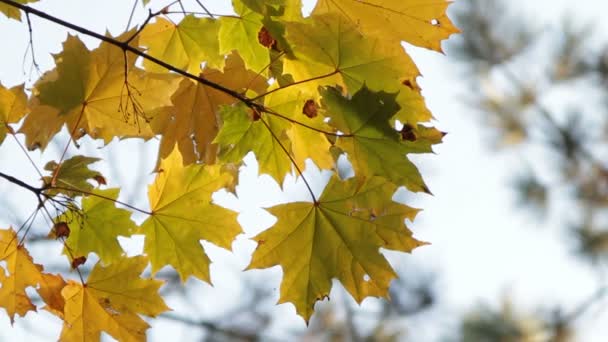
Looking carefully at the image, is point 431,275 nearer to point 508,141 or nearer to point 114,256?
point 508,141

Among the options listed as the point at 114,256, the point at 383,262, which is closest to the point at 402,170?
the point at 383,262

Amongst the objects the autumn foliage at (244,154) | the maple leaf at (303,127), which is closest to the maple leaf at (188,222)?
the autumn foliage at (244,154)

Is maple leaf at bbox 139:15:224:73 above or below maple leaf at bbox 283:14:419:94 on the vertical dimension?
above

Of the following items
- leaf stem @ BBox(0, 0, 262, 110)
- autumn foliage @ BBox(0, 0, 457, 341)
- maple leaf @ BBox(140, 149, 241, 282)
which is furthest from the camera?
maple leaf @ BBox(140, 149, 241, 282)

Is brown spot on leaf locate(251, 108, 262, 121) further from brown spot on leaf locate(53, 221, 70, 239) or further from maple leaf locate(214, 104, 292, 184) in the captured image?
brown spot on leaf locate(53, 221, 70, 239)

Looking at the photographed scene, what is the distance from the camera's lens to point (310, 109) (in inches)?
36.7

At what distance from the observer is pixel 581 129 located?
6.33 meters

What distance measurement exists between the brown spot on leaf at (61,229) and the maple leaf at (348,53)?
0.35 metres

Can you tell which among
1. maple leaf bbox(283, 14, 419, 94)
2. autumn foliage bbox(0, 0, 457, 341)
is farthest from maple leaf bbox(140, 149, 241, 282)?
maple leaf bbox(283, 14, 419, 94)

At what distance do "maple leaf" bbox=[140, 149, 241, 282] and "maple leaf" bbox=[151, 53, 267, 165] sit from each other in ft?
0.30

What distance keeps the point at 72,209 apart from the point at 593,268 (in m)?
5.96

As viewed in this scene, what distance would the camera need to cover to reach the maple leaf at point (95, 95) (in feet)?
2.77

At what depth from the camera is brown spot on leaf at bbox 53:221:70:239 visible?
934mm

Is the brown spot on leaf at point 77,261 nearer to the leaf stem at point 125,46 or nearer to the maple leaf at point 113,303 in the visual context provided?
the maple leaf at point 113,303
